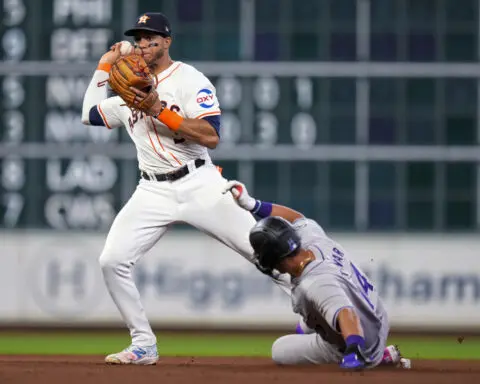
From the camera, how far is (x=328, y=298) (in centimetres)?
578

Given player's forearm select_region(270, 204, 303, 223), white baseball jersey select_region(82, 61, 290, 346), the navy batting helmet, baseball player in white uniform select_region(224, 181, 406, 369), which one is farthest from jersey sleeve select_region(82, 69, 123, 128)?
the navy batting helmet

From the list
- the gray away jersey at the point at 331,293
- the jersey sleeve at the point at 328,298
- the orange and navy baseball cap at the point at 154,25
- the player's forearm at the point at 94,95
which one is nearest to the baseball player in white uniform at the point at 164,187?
the orange and navy baseball cap at the point at 154,25

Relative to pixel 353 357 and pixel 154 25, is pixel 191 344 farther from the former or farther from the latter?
pixel 353 357

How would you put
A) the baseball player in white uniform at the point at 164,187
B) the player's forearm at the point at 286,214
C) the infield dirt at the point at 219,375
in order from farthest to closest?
the baseball player in white uniform at the point at 164,187, the player's forearm at the point at 286,214, the infield dirt at the point at 219,375

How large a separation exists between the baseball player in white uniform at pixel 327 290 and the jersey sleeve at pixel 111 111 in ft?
4.66

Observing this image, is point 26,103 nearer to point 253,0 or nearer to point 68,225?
point 68,225

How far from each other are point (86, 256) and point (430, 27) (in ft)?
13.8

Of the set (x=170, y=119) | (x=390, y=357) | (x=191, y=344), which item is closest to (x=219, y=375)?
(x=390, y=357)

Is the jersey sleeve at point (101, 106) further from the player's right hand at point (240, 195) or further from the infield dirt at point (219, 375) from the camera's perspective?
the infield dirt at point (219, 375)

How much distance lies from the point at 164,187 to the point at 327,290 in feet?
5.40

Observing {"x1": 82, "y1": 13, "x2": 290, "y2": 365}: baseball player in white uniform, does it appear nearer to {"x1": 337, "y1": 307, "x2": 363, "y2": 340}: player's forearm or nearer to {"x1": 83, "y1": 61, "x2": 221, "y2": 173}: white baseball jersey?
{"x1": 83, "y1": 61, "x2": 221, "y2": 173}: white baseball jersey

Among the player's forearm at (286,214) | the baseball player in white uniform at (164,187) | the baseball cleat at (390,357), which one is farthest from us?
the baseball player in white uniform at (164,187)

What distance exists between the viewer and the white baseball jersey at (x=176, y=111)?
23.3 feet

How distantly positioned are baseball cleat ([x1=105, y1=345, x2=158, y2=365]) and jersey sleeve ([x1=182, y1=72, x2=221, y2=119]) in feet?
4.03
